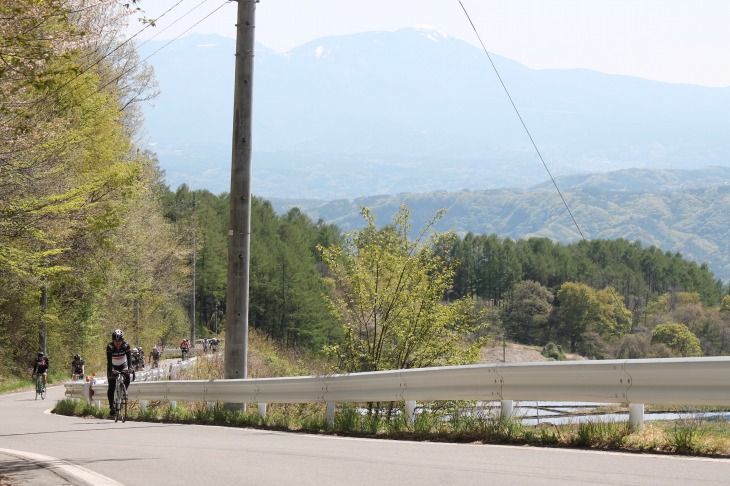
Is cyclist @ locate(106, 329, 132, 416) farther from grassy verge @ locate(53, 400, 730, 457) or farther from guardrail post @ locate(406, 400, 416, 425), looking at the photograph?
guardrail post @ locate(406, 400, 416, 425)

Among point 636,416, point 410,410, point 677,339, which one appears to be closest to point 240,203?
point 410,410

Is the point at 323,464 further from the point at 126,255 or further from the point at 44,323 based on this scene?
the point at 126,255

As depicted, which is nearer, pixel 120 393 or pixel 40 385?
pixel 120 393

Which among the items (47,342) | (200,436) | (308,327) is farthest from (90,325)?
(308,327)

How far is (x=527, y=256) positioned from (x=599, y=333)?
50930 mm

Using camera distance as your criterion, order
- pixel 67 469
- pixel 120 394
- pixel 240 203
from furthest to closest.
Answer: pixel 120 394 → pixel 240 203 → pixel 67 469

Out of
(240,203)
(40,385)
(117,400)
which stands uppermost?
(240,203)

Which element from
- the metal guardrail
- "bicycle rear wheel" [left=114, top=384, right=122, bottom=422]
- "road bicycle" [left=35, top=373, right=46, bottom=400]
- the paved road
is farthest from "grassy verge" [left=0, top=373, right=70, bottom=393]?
the paved road

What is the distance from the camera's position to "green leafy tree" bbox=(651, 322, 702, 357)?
10644 cm

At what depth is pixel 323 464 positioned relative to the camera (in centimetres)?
937

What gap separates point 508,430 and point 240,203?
7.99m

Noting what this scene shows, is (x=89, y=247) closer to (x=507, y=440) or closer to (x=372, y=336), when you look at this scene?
(x=372, y=336)

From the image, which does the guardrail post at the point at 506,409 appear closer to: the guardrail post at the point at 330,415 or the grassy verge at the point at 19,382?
the guardrail post at the point at 330,415

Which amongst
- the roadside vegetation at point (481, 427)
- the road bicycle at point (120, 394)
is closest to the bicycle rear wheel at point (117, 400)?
the road bicycle at point (120, 394)
